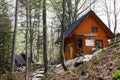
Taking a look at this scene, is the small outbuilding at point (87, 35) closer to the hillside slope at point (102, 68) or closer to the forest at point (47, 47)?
the forest at point (47, 47)

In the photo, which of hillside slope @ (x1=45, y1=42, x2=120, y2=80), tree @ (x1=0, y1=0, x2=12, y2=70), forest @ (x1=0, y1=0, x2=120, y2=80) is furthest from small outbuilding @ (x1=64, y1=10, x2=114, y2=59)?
hillside slope @ (x1=45, y1=42, x2=120, y2=80)

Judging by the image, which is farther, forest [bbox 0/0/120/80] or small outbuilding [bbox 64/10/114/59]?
small outbuilding [bbox 64/10/114/59]

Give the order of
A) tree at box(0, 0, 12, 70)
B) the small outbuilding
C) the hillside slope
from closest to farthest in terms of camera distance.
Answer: the hillside slope, the small outbuilding, tree at box(0, 0, 12, 70)

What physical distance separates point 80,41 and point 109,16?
22.7 m

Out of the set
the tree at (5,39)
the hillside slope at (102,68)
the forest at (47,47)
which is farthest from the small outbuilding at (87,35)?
the hillside slope at (102,68)

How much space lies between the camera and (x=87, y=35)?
90.8 feet

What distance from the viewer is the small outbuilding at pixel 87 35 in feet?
89.6

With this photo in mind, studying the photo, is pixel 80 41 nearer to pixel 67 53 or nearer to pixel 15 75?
pixel 67 53

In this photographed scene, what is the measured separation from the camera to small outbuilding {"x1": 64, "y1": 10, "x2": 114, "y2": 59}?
2731cm

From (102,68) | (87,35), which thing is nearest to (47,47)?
(87,35)

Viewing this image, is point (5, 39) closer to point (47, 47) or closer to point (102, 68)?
point (47, 47)

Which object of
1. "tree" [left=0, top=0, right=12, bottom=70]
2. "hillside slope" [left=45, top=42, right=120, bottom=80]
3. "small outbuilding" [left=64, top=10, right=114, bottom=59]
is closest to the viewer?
"hillside slope" [left=45, top=42, right=120, bottom=80]

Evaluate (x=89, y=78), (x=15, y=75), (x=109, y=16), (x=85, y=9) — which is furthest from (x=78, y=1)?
(x=89, y=78)

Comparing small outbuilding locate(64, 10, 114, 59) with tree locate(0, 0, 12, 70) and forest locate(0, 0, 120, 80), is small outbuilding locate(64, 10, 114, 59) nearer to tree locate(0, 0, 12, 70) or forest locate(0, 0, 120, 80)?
forest locate(0, 0, 120, 80)
